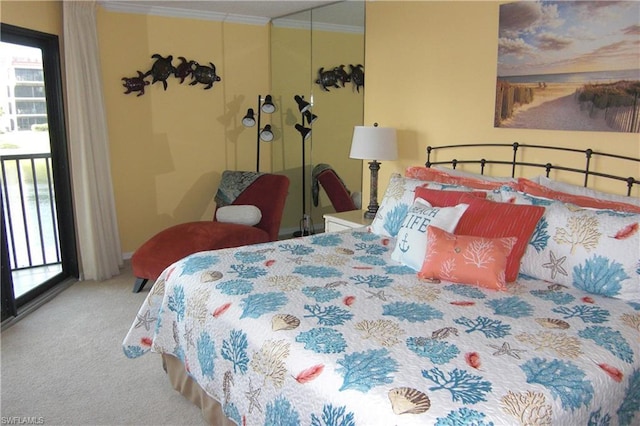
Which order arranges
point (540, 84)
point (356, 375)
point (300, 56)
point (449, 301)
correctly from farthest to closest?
point (300, 56) → point (540, 84) → point (449, 301) → point (356, 375)

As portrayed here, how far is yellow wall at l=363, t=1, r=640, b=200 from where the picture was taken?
2.86m

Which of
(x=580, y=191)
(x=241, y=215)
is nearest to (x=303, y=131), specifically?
(x=241, y=215)

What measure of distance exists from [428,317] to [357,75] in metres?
2.74

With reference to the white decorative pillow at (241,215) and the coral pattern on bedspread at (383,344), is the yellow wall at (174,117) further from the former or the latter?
the coral pattern on bedspread at (383,344)

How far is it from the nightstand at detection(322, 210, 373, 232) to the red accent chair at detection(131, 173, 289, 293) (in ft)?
2.04

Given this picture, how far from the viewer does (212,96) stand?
502 cm

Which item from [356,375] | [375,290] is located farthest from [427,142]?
[356,375]

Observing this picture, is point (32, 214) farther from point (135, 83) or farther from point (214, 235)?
Result: point (214, 235)

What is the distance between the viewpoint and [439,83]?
3.37m

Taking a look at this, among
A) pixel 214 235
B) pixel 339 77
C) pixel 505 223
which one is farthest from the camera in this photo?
pixel 339 77

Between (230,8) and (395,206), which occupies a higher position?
(230,8)

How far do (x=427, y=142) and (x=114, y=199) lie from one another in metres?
2.73

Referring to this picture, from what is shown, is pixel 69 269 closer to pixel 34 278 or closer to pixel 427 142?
pixel 34 278

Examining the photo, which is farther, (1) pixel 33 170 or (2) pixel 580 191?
(1) pixel 33 170
